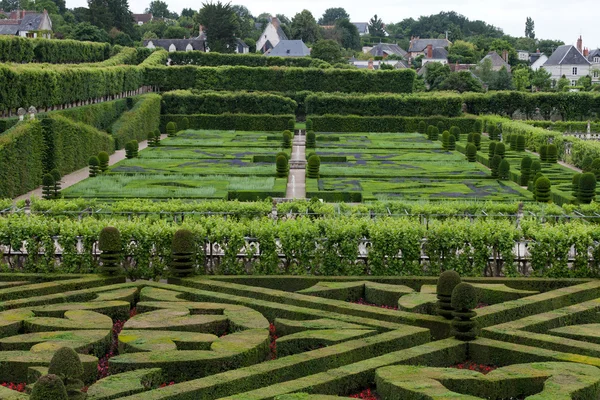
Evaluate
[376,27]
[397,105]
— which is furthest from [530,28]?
[397,105]

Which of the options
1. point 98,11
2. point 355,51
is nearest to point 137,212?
point 98,11

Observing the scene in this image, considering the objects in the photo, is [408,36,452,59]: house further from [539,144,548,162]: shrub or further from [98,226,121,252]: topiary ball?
[98,226,121,252]: topiary ball

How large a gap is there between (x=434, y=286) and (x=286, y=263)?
357 centimetres

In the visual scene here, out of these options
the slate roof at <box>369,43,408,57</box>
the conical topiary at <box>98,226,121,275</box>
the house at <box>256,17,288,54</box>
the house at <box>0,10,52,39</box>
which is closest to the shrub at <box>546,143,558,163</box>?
the conical topiary at <box>98,226,121,275</box>

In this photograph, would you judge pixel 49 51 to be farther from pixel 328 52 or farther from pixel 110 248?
pixel 110 248

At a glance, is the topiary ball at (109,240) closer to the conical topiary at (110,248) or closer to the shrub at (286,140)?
the conical topiary at (110,248)

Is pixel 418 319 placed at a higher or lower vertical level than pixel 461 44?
lower

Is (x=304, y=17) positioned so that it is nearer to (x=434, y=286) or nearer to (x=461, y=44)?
(x=461, y=44)

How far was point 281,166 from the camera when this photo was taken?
38719mm

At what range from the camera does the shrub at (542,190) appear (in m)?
32.2

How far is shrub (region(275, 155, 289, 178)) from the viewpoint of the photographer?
38.7 m

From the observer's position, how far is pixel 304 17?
11981 cm

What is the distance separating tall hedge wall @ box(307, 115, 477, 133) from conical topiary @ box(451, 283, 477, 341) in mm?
49369

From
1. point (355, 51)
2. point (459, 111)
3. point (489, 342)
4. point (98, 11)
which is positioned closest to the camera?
point (489, 342)
